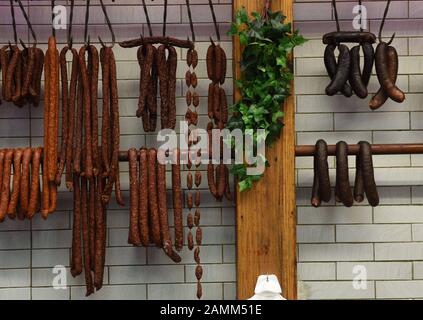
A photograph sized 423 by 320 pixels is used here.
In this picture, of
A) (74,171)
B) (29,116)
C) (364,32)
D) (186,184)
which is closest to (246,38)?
(364,32)

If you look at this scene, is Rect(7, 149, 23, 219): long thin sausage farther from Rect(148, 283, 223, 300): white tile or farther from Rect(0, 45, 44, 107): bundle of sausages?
Rect(148, 283, 223, 300): white tile

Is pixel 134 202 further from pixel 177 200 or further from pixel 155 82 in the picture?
pixel 155 82

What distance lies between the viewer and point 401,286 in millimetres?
3631

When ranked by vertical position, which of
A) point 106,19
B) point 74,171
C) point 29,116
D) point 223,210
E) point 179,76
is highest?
point 106,19

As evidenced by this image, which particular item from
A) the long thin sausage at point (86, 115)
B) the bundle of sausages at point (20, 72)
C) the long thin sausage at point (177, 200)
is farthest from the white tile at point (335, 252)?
the bundle of sausages at point (20, 72)

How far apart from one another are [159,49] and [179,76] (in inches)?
13.1

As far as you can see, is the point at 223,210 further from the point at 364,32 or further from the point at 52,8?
the point at 52,8

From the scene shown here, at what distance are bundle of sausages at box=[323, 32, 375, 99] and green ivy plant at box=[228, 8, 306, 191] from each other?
0.26 metres

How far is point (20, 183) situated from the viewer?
325 cm

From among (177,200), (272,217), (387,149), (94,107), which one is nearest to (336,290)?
(272,217)

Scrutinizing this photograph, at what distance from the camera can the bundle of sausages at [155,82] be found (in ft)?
10.9

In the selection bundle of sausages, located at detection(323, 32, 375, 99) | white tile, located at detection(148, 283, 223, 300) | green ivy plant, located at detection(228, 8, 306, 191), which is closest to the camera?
green ivy plant, located at detection(228, 8, 306, 191)

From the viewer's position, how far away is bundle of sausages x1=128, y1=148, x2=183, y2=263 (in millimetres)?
3246

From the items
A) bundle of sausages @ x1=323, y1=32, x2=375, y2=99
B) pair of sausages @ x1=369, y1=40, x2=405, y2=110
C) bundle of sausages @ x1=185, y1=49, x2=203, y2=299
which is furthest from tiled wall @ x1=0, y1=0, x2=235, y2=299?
pair of sausages @ x1=369, y1=40, x2=405, y2=110
